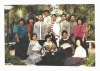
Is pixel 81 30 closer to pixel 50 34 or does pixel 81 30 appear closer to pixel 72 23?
pixel 72 23

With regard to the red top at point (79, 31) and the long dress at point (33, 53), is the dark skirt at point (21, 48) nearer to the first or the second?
the long dress at point (33, 53)

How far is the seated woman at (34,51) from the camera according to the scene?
2152 millimetres

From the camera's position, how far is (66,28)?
212cm

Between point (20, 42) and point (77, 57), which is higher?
point (20, 42)

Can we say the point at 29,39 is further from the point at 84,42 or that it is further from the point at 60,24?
the point at 84,42

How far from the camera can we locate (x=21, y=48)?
7.11 ft

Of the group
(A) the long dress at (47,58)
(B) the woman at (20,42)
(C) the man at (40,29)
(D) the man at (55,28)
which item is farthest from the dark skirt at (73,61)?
(B) the woman at (20,42)

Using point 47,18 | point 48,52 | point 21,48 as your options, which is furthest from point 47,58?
point 47,18

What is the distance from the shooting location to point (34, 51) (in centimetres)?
216

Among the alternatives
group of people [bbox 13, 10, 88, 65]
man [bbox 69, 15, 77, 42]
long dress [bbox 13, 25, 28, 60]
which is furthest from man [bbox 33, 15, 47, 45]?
man [bbox 69, 15, 77, 42]

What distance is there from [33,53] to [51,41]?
0.22 meters

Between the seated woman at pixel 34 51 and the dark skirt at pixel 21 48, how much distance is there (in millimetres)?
40

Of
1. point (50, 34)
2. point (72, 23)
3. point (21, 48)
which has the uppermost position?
point (72, 23)
